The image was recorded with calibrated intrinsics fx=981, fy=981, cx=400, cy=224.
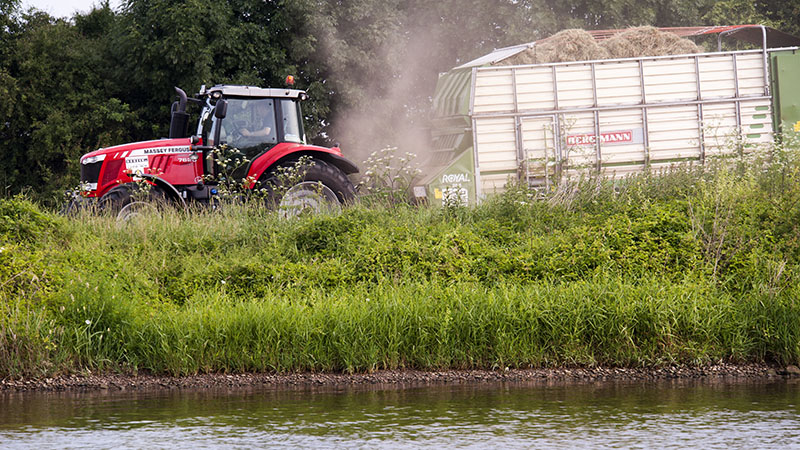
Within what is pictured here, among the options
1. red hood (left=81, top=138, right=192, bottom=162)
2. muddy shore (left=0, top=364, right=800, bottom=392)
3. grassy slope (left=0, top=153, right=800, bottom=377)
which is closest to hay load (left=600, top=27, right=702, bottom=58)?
grassy slope (left=0, top=153, right=800, bottom=377)

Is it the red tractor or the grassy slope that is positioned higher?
the red tractor

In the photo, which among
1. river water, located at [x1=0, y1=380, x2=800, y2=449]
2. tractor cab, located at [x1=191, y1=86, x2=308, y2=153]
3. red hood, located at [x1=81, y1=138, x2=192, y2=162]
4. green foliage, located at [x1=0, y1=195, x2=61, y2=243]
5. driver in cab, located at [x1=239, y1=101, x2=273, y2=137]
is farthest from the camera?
driver in cab, located at [x1=239, y1=101, x2=273, y2=137]

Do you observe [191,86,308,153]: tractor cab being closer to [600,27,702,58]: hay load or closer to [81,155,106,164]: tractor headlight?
[81,155,106,164]: tractor headlight

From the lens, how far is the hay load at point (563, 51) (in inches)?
687

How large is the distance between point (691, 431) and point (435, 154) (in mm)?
12172

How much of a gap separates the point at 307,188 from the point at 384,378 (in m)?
6.14

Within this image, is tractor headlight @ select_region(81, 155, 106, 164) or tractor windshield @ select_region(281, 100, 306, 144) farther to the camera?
tractor windshield @ select_region(281, 100, 306, 144)

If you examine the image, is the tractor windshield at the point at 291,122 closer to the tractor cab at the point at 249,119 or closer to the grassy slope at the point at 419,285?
the tractor cab at the point at 249,119

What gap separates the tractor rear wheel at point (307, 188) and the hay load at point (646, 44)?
5830 mm

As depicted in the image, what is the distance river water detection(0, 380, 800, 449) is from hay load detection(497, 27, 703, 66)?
32.4ft

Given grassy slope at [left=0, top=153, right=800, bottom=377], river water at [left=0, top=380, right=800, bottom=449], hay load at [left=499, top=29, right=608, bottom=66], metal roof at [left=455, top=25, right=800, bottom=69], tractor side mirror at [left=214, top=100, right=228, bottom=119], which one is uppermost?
metal roof at [left=455, top=25, right=800, bottom=69]

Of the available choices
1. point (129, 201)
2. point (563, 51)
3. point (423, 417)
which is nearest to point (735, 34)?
point (563, 51)

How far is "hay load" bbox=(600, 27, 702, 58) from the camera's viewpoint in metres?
17.5

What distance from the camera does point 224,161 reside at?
14.1m
